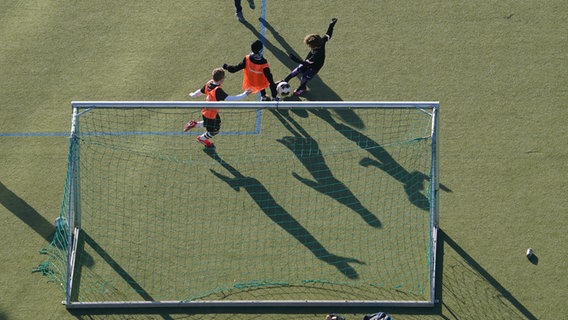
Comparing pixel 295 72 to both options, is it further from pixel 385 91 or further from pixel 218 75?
pixel 218 75

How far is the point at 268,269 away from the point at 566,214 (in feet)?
14.4

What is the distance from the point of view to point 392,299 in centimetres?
1137

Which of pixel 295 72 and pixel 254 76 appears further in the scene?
pixel 295 72

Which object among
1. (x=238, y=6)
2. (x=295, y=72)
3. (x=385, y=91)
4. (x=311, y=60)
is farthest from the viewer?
(x=238, y=6)

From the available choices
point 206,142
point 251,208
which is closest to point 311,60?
point 206,142

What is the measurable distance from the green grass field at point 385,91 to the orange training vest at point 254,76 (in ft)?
2.50

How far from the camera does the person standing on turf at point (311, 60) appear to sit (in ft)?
43.5

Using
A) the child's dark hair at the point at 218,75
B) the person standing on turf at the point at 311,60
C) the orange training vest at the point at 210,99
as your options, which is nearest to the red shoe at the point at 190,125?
the orange training vest at the point at 210,99

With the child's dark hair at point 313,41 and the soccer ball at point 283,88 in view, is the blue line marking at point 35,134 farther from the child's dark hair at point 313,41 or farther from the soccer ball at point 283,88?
the child's dark hair at point 313,41

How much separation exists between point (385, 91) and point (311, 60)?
138cm

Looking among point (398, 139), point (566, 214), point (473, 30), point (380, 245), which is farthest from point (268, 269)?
point (473, 30)

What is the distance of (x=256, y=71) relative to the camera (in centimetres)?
1318

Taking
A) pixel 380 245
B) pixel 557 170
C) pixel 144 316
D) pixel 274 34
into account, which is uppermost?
pixel 274 34

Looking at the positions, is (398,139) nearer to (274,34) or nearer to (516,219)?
(516,219)
